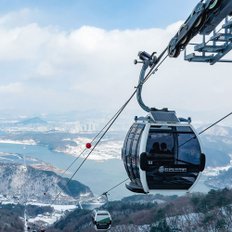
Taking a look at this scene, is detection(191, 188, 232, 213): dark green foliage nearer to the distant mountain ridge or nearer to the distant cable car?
the distant cable car

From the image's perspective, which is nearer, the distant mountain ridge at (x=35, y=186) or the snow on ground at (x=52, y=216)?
the snow on ground at (x=52, y=216)

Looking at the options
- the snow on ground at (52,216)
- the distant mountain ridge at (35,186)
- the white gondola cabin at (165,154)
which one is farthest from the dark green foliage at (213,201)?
the white gondola cabin at (165,154)

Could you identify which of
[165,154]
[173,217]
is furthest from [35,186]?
[165,154]

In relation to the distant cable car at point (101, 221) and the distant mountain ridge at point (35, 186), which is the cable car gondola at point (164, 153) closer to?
the distant cable car at point (101, 221)

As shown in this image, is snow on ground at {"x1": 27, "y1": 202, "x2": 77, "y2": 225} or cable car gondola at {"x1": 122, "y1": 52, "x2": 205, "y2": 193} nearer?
cable car gondola at {"x1": 122, "y1": 52, "x2": 205, "y2": 193}

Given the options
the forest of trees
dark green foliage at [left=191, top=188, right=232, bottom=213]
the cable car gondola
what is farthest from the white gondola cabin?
dark green foliage at [left=191, top=188, right=232, bottom=213]

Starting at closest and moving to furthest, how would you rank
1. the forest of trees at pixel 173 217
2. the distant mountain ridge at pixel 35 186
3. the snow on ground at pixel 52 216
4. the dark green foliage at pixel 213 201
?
1. the forest of trees at pixel 173 217
2. the dark green foliage at pixel 213 201
3. the snow on ground at pixel 52 216
4. the distant mountain ridge at pixel 35 186

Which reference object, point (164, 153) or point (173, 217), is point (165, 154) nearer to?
point (164, 153)

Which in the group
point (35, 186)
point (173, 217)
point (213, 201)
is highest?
point (213, 201)

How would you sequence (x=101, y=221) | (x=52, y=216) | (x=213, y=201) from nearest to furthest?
(x=101, y=221) → (x=213, y=201) → (x=52, y=216)
